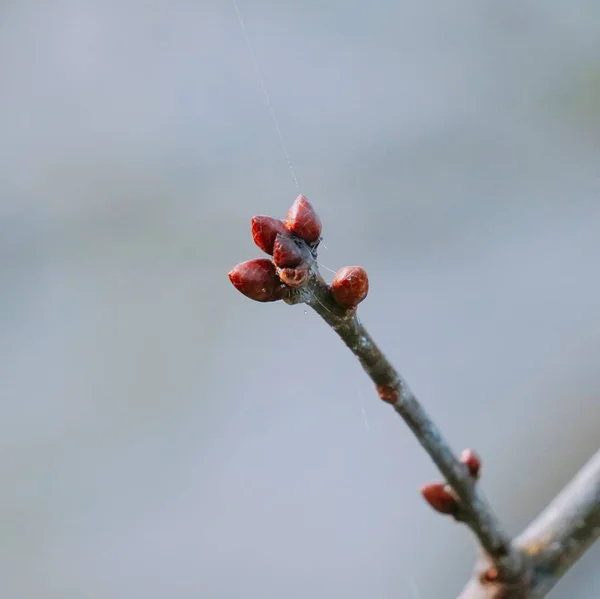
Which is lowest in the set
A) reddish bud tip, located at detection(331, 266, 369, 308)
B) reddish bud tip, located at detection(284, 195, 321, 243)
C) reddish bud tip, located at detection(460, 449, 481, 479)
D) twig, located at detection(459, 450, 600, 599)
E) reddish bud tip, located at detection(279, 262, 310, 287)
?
twig, located at detection(459, 450, 600, 599)

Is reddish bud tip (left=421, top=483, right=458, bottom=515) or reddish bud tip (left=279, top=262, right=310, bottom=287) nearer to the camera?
reddish bud tip (left=279, top=262, right=310, bottom=287)

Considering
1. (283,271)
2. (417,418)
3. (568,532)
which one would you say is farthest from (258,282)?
(568,532)

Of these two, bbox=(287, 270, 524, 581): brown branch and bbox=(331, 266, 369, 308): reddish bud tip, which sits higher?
bbox=(331, 266, 369, 308): reddish bud tip

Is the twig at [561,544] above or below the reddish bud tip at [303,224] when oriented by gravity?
below

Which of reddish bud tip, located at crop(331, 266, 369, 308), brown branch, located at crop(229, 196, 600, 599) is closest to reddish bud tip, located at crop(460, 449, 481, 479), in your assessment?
brown branch, located at crop(229, 196, 600, 599)

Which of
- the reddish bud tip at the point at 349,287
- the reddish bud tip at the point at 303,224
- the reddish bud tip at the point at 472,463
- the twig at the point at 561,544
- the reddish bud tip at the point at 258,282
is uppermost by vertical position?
the reddish bud tip at the point at 303,224

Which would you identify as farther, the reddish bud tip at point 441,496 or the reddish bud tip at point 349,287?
the reddish bud tip at point 441,496

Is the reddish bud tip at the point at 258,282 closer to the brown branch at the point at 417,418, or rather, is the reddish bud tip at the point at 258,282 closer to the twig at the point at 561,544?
the brown branch at the point at 417,418

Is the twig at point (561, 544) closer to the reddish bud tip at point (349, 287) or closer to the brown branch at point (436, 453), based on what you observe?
the brown branch at point (436, 453)

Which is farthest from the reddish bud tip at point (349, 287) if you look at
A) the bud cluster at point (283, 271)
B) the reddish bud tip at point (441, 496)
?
the reddish bud tip at point (441, 496)

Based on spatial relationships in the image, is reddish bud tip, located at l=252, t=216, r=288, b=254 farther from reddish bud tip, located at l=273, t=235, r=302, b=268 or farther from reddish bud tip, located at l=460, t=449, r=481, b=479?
reddish bud tip, located at l=460, t=449, r=481, b=479
